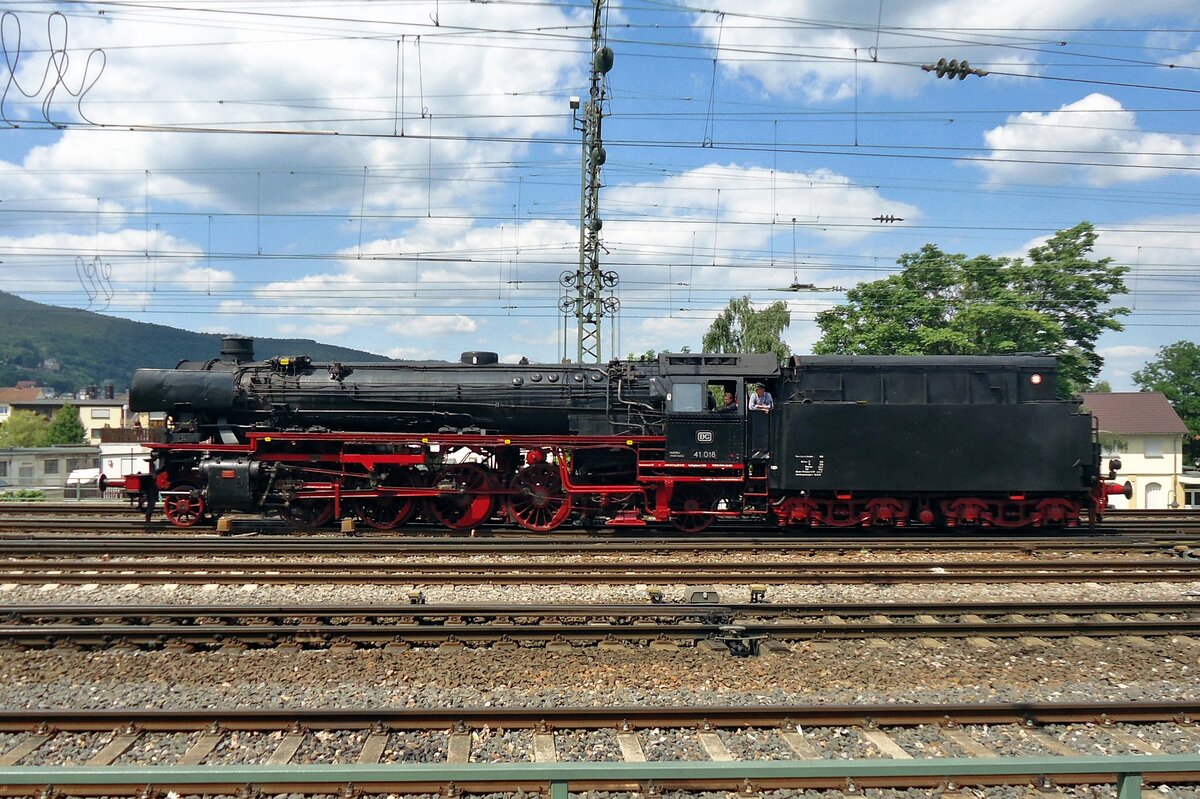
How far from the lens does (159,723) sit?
19.3 feet

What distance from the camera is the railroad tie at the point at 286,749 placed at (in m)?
5.43

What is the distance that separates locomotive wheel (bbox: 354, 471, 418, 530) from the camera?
14445 mm

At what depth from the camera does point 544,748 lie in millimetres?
5570

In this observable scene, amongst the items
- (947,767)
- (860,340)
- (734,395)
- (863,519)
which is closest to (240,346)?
(734,395)

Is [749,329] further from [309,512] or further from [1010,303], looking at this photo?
[309,512]

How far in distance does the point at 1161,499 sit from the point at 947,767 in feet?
146

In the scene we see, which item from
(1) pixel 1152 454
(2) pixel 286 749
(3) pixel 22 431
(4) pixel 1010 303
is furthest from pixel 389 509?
(3) pixel 22 431

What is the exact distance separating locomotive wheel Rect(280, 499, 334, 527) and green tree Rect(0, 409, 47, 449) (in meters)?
65.2

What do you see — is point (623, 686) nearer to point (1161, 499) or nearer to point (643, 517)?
point (643, 517)

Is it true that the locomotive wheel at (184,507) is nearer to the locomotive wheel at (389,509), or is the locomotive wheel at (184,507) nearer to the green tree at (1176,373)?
the locomotive wheel at (389,509)

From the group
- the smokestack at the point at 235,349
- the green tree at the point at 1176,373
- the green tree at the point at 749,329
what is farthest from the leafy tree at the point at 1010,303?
the green tree at the point at 1176,373

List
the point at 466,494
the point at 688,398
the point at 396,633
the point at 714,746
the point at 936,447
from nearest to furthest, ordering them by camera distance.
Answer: the point at 714,746, the point at 396,633, the point at 936,447, the point at 688,398, the point at 466,494

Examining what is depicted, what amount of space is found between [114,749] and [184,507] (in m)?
10.0

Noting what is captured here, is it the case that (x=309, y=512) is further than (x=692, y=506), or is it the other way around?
(x=309, y=512)
